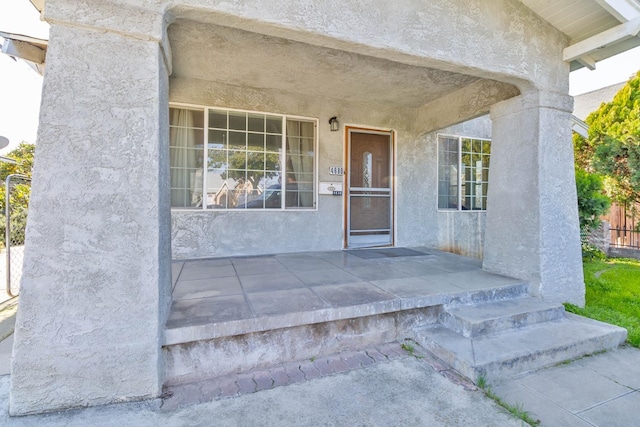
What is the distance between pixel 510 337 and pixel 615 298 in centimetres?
234

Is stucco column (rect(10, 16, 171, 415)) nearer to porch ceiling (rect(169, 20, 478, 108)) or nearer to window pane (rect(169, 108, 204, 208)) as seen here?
porch ceiling (rect(169, 20, 478, 108))

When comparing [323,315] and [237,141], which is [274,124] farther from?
[323,315]

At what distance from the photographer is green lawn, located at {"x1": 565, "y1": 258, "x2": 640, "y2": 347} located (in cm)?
317

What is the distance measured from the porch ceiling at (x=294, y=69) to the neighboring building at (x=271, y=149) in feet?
0.11

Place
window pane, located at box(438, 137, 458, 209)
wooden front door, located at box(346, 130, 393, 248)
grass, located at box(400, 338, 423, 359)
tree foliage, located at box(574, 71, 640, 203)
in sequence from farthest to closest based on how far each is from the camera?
tree foliage, located at box(574, 71, 640, 203)
window pane, located at box(438, 137, 458, 209)
wooden front door, located at box(346, 130, 393, 248)
grass, located at box(400, 338, 423, 359)

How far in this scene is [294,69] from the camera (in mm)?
3928

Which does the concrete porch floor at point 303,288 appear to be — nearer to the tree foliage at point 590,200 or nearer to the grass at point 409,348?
the grass at point 409,348

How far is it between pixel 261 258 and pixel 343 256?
1.24 metres

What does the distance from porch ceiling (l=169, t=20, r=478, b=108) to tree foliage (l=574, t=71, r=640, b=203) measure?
566 cm

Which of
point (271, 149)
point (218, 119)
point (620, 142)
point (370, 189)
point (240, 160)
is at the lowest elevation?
point (370, 189)

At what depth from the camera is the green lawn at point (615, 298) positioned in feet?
10.4

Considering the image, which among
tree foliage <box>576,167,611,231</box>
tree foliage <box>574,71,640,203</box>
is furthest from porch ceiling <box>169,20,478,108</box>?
tree foliage <box>574,71,640,203</box>

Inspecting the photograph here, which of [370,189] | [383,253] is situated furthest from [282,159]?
[383,253]

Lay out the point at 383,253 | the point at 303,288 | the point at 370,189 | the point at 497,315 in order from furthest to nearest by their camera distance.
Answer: the point at 370,189 → the point at 383,253 → the point at 303,288 → the point at 497,315
